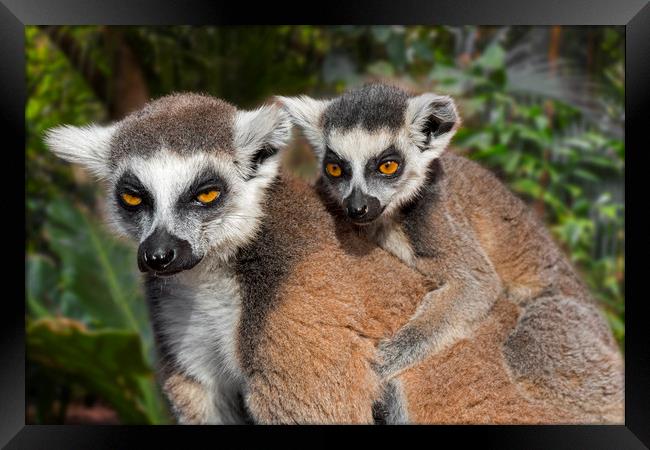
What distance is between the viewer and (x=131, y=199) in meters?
2.66

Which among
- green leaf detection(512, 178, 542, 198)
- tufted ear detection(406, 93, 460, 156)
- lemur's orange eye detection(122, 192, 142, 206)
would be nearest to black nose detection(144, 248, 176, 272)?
lemur's orange eye detection(122, 192, 142, 206)

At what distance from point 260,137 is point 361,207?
22.0 inches

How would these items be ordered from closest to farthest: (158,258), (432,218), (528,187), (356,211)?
(158,258)
(356,211)
(432,218)
(528,187)

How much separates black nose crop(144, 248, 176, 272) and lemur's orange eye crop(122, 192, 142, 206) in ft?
1.10

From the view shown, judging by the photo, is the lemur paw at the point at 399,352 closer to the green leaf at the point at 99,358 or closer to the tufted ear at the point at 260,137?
the tufted ear at the point at 260,137

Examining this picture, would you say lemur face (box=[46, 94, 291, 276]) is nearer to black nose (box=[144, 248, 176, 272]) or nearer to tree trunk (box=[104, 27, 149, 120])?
black nose (box=[144, 248, 176, 272])

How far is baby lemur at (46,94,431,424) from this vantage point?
2.59 metres

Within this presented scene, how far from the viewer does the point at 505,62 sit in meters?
6.37

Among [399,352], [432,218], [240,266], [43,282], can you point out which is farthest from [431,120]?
[43,282]
